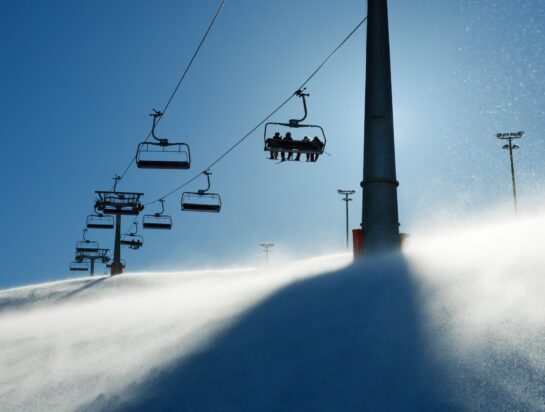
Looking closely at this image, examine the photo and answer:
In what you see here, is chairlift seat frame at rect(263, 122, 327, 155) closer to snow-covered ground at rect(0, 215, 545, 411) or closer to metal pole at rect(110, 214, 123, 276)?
snow-covered ground at rect(0, 215, 545, 411)

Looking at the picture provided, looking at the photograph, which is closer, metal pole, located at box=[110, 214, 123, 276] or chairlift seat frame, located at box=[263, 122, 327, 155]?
chairlift seat frame, located at box=[263, 122, 327, 155]

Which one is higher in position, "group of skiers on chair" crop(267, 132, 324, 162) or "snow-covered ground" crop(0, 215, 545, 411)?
"group of skiers on chair" crop(267, 132, 324, 162)

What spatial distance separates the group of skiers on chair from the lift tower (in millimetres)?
4105

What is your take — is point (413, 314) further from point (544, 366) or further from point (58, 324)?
point (58, 324)

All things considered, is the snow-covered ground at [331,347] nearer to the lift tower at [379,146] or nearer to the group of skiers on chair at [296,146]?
the lift tower at [379,146]

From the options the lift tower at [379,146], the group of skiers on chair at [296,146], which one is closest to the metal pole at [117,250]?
the group of skiers on chair at [296,146]

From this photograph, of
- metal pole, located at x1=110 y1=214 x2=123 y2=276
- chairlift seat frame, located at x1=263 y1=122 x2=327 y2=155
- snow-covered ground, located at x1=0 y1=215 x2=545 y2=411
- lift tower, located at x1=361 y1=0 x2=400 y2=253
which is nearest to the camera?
snow-covered ground, located at x1=0 y1=215 x2=545 y2=411

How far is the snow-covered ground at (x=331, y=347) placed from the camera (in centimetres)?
374

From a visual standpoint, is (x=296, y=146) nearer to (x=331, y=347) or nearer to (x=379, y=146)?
(x=379, y=146)

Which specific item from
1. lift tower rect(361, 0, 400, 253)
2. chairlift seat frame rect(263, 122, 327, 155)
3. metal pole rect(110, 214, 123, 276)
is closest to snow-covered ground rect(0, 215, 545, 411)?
lift tower rect(361, 0, 400, 253)

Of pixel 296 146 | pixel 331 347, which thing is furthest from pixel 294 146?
pixel 331 347

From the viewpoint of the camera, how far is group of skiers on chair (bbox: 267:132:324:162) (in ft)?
42.5

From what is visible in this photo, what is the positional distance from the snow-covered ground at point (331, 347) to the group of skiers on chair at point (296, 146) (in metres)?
6.12

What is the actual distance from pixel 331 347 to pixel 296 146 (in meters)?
9.06
